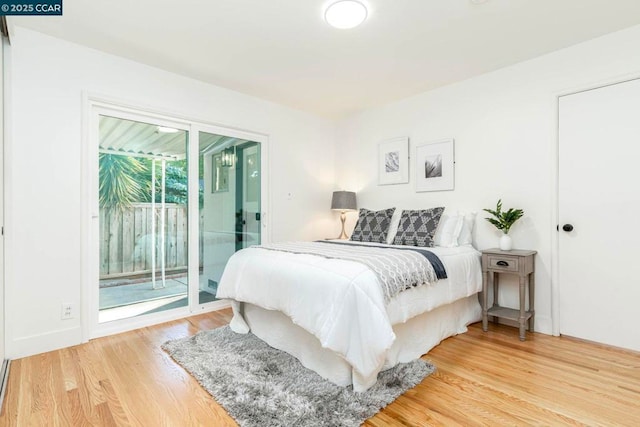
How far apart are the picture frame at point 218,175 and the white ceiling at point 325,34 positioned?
82cm

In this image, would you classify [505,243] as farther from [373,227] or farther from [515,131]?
[373,227]

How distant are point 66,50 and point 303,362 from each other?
3051 millimetres

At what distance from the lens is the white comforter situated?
1688 millimetres

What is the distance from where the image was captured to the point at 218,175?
3.57 meters

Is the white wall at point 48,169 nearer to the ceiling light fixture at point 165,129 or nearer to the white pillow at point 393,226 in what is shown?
the ceiling light fixture at point 165,129

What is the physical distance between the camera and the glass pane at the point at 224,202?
136 inches

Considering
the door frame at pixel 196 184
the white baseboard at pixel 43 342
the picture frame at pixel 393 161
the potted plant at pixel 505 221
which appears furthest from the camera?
the picture frame at pixel 393 161

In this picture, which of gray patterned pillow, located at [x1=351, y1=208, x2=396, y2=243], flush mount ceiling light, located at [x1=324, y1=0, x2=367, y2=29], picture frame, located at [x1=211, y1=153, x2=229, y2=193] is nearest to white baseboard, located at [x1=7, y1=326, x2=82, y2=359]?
picture frame, located at [x1=211, y1=153, x2=229, y2=193]

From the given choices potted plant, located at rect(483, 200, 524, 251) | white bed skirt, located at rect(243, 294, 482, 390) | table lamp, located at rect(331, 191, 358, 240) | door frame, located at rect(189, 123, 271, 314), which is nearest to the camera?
white bed skirt, located at rect(243, 294, 482, 390)

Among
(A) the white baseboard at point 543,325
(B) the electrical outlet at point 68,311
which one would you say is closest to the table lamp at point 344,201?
(A) the white baseboard at point 543,325

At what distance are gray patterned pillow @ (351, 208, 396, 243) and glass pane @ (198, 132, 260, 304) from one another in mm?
1250

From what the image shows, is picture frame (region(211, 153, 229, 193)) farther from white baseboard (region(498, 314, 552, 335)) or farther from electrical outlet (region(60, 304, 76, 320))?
white baseboard (region(498, 314, 552, 335))

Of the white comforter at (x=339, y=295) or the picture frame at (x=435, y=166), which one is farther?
the picture frame at (x=435, y=166)

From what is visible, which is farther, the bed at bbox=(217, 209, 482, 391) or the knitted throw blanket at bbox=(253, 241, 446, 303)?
the knitted throw blanket at bbox=(253, 241, 446, 303)
